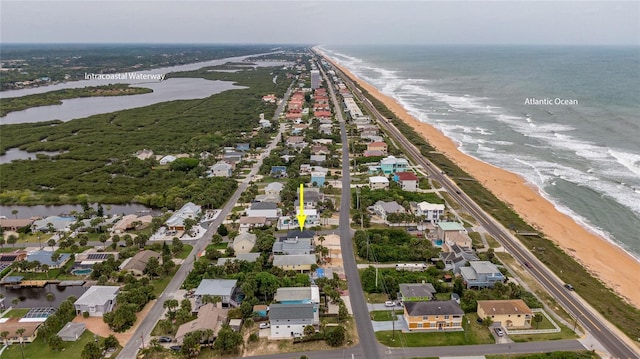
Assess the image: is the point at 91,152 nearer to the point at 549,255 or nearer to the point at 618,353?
the point at 549,255

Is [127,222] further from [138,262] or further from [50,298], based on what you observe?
[50,298]

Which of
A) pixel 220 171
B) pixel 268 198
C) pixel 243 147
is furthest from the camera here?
pixel 243 147

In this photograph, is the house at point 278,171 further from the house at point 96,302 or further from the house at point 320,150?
the house at point 96,302

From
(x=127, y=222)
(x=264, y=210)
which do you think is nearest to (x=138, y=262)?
(x=127, y=222)

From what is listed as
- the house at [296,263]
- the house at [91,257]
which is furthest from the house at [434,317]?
the house at [91,257]

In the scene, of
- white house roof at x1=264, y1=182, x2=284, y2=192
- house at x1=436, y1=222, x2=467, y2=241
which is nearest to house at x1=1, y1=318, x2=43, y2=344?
white house roof at x1=264, y1=182, x2=284, y2=192
